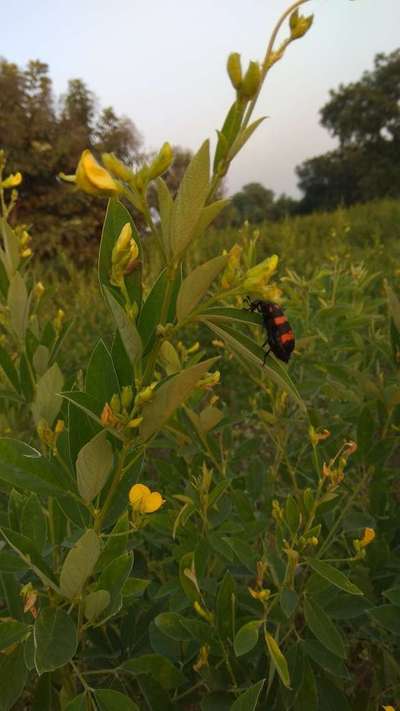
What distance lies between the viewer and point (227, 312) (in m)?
0.50

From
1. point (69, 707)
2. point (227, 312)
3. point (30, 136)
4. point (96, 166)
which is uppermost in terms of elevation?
point (30, 136)

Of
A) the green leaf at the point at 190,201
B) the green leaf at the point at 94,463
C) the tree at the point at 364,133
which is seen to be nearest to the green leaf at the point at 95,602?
the green leaf at the point at 94,463

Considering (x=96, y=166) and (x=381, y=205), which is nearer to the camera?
(x=96, y=166)

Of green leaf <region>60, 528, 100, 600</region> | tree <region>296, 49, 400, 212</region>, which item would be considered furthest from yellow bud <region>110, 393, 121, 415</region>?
tree <region>296, 49, 400, 212</region>

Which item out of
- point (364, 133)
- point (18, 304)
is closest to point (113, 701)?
point (18, 304)

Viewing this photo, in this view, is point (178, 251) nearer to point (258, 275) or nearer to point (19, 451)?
point (258, 275)

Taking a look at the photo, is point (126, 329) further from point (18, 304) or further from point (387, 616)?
point (387, 616)

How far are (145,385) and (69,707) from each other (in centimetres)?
34

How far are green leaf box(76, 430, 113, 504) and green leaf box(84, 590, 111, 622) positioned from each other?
0.10m

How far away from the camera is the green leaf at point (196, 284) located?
46cm

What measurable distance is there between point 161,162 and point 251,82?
97 millimetres

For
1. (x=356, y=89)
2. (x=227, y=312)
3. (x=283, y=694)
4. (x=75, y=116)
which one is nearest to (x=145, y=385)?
(x=227, y=312)

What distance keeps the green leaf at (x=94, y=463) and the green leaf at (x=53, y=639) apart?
141 millimetres

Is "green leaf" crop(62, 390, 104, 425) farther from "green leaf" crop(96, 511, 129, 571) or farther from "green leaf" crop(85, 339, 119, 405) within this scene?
"green leaf" crop(96, 511, 129, 571)
